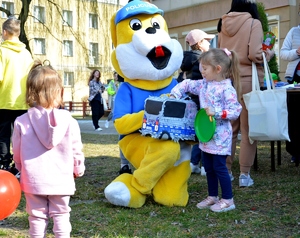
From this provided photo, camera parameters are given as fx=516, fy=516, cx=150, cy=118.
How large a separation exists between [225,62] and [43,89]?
1909 millimetres

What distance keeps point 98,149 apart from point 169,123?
5.21 m

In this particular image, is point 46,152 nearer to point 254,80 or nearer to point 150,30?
point 150,30

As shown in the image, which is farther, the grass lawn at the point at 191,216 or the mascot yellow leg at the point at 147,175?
the mascot yellow leg at the point at 147,175

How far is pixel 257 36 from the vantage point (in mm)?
5762

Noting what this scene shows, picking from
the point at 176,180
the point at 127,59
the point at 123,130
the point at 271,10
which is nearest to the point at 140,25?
the point at 127,59

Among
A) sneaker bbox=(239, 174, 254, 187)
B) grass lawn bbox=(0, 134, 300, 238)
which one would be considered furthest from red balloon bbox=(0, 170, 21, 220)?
sneaker bbox=(239, 174, 254, 187)

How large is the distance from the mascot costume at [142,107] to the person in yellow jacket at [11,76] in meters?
1.59

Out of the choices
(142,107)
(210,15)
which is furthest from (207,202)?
(210,15)

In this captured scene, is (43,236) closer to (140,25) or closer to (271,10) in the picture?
(140,25)

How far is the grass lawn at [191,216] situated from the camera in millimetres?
4137

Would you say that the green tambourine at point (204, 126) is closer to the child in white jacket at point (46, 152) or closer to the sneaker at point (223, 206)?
the sneaker at point (223, 206)

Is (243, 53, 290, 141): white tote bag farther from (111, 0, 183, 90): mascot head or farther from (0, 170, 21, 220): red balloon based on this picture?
(0, 170, 21, 220): red balloon

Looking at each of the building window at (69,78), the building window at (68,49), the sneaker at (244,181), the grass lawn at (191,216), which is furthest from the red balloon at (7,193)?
the building window at (69,78)

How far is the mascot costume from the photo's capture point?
4.84 m
